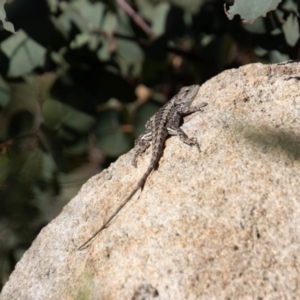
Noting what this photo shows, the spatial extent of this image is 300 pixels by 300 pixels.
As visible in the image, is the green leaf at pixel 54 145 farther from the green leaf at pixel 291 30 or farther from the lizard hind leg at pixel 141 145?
the green leaf at pixel 291 30

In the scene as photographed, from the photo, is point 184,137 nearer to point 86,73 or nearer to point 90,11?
point 86,73

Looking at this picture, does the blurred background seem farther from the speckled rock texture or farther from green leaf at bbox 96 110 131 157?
the speckled rock texture

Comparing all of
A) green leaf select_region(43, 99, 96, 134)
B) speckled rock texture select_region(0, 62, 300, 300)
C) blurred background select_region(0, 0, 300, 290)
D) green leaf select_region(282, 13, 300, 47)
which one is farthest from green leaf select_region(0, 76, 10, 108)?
green leaf select_region(282, 13, 300, 47)

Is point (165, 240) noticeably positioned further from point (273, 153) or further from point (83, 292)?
point (273, 153)

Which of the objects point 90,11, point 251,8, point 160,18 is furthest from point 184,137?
point 160,18

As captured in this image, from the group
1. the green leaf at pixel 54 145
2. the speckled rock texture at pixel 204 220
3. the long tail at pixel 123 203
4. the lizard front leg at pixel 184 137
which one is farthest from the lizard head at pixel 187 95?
the long tail at pixel 123 203

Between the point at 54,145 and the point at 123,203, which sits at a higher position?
the point at 123,203

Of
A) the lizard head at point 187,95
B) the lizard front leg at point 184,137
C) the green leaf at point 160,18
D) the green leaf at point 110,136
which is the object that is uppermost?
the lizard front leg at point 184,137
